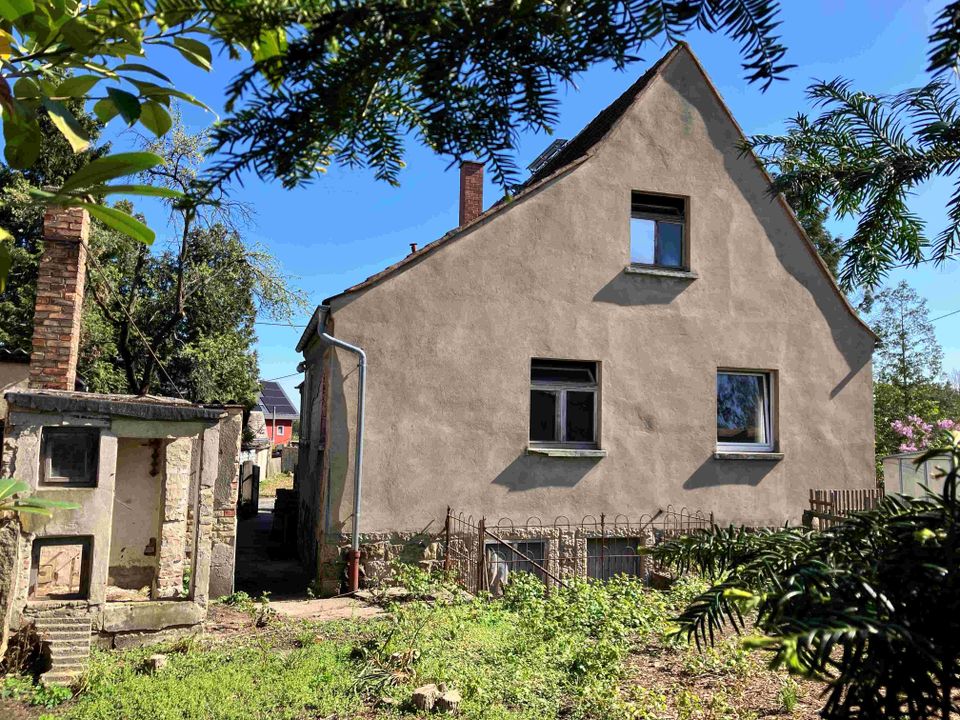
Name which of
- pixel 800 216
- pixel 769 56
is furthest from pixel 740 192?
pixel 769 56

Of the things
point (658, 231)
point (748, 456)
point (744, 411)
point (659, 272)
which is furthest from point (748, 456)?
point (658, 231)

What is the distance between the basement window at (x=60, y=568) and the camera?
22.7ft

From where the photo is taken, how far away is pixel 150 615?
23.6ft

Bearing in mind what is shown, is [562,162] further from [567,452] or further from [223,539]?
[223,539]

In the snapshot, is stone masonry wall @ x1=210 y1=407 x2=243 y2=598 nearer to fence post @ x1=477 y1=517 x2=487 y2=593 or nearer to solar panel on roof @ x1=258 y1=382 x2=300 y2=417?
fence post @ x1=477 y1=517 x2=487 y2=593

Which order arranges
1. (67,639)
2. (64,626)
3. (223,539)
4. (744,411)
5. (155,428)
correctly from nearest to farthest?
(67,639) → (64,626) → (155,428) → (223,539) → (744,411)

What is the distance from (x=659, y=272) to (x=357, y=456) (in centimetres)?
545

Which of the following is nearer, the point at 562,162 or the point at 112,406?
the point at 112,406

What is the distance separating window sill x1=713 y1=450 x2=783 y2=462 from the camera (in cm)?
1061

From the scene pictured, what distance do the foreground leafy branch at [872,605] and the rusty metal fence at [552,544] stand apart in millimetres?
7639

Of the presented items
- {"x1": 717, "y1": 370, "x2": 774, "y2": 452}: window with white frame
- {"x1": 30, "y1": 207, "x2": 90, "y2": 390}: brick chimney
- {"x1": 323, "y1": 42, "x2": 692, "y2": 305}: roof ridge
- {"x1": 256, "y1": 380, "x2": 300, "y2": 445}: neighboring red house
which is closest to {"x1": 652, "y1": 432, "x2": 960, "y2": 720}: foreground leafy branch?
{"x1": 323, "y1": 42, "x2": 692, "y2": 305}: roof ridge

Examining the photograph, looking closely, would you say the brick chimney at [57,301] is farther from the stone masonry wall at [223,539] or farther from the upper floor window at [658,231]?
the upper floor window at [658,231]

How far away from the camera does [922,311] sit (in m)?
23.9

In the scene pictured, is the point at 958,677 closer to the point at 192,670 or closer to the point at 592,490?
the point at 192,670
